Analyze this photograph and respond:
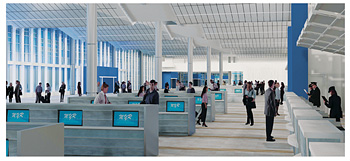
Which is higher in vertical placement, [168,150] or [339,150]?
[339,150]

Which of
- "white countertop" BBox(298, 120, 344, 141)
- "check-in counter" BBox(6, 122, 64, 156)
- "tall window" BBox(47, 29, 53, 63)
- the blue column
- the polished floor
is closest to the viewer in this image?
"white countertop" BBox(298, 120, 344, 141)

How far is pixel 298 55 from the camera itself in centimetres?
1518

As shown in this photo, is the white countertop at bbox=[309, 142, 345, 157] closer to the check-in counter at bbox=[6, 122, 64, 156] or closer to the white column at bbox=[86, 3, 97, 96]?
the check-in counter at bbox=[6, 122, 64, 156]

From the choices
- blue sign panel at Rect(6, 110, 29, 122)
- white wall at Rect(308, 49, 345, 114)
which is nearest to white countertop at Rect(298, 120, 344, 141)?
blue sign panel at Rect(6, 110, 29, 122)

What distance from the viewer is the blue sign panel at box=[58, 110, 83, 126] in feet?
27.0

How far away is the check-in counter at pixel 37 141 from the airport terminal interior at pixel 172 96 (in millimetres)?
12

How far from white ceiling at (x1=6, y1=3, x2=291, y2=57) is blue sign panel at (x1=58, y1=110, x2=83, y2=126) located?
42.6ft

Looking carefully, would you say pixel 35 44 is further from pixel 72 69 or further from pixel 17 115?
pixel 17 115

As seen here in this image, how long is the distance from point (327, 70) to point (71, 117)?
1356 cm

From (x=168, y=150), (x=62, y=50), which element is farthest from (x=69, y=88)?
(x=168, y=150)

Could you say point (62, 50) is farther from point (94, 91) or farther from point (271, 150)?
point (271, 150)

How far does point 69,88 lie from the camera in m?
38.1

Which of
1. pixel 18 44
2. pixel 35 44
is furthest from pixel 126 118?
pixel 35 44

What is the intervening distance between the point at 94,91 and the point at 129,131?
540cm
